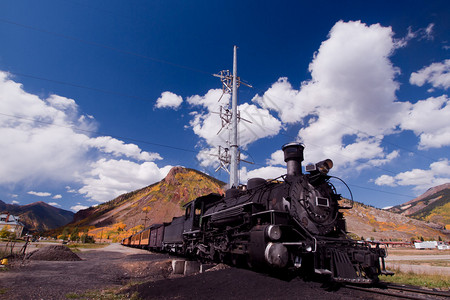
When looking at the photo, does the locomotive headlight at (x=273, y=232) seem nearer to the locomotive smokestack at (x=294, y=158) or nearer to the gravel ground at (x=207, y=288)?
the gravel ground at (x=207, y=288)

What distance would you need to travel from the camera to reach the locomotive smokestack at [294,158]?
9.42 meters

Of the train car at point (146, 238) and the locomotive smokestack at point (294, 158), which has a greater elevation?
the locomotive smokestack at point (294, 158)

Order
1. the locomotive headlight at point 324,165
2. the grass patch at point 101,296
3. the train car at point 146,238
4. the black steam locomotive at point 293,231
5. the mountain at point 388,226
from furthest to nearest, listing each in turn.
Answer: the mountain at point 388,226 → the train car at point 146,238 → the locomotive headlight at point 324,165 → the black steam locomotive at point 293,231 → the grass patch at point 101,296

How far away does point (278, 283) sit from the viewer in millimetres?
6215

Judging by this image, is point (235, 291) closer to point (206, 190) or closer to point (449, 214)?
point (206, 190)

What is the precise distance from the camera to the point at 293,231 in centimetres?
786

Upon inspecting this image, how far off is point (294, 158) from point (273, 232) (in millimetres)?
3432

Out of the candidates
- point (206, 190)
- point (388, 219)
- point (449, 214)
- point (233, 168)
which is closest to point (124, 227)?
point (206, 190)

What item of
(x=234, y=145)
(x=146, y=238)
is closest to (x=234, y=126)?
(x=234, y=145)

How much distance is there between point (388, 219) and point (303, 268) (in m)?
140

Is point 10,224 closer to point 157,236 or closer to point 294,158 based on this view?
point 157,236

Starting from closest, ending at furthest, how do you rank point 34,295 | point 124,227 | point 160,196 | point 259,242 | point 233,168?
point 34,295 → point 259,242 → point 233,168 → point 124,227 → point 160,196

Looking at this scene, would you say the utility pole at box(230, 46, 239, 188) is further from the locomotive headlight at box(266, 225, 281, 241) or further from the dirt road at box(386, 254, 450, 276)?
the dirt road at box(386, 254, 450, 276)

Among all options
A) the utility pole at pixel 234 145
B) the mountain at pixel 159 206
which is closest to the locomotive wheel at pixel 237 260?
the utility pole at pixel 234 145
